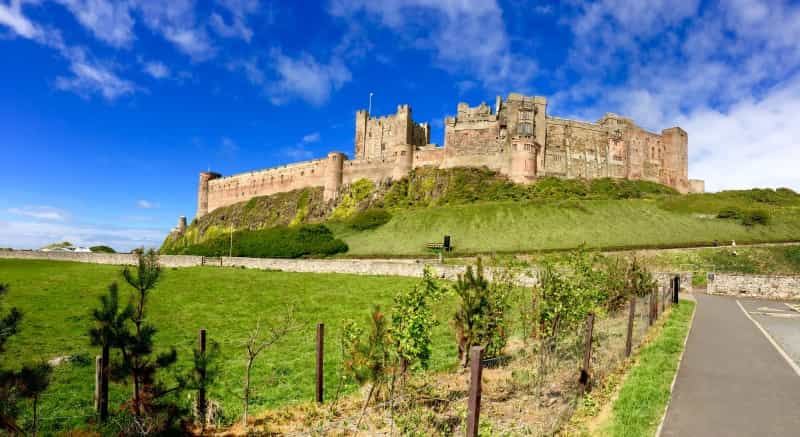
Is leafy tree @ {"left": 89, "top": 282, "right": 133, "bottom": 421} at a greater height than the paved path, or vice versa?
leafy tree @ {"left": 89, "top": 282, "right": 133, "bottom": 421}

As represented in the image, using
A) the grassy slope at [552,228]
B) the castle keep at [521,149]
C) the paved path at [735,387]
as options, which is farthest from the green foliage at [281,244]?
the paved path at [735,387]

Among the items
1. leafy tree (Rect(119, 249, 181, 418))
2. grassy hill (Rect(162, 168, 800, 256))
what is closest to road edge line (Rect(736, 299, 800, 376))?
leafy tree (Rect(119, 249, 181, 418))

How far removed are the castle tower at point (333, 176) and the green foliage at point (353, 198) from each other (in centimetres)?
279

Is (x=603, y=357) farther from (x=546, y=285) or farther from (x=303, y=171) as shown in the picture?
(x=303, y=171)

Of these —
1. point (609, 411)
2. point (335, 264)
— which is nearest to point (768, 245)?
point (335, 264)

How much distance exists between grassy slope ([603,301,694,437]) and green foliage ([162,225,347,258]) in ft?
142

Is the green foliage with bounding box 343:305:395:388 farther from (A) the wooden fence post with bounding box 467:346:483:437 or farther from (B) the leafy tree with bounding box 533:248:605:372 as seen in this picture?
(B) the leafy tree with bounding box 533:248:605:372

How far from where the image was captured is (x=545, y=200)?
62031 mm

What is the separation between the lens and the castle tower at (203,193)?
10988cm

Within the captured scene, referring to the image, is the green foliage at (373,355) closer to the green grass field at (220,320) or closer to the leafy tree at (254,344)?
the leafy tree at (254,344)

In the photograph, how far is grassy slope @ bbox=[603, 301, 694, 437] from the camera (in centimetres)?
733

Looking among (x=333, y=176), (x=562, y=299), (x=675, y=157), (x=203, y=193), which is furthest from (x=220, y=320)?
(x=203, y=193)

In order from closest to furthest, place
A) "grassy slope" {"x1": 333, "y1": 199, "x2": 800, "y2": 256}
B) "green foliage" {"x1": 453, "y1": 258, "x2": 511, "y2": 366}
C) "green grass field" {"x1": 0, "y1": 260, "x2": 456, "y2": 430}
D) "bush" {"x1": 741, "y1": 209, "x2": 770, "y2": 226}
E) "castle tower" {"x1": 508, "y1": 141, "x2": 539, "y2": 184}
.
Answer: "green grass field" {"x1": 0, "y1": 260, "x2": 456, "y2": 430}, "green foliage" {"x1": 453, "y1": 258, "x2": 511, "y2": 366}, "grassy slope" {"x1": 333, "y1": 199, "x2": 800, "y2": 256}, "bush" {"x1": 741, "y1": 209, "x2": 770, "y2": 226}, "castle tower" {"x1": 508, "y1": 141, "x2": 539, "y2": 184}

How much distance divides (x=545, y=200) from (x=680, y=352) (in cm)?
5131
